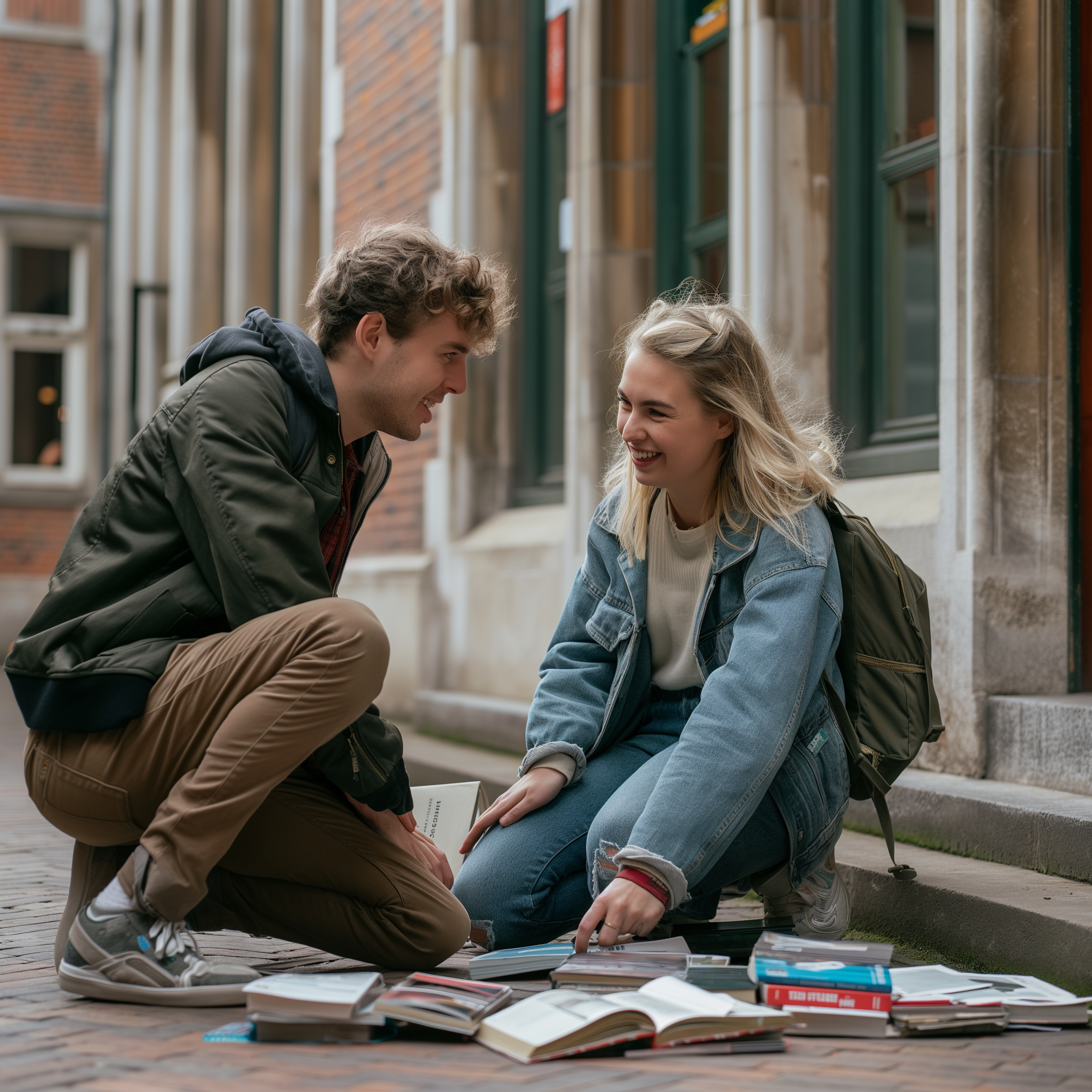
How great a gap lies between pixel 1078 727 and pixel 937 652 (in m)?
0.62

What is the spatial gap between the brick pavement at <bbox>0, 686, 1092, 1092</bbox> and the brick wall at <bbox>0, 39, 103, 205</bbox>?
1508 centimetres

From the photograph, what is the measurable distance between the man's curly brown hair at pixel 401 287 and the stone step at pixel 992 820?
5.69 feet

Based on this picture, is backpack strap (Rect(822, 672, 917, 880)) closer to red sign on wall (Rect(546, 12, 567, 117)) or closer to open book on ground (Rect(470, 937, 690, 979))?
open book on ground (Rect(470, 937, 690, 979))

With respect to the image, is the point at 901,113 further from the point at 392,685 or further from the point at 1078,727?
the point at 392,685

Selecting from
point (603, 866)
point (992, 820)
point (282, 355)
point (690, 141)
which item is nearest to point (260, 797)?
point (603, 866)

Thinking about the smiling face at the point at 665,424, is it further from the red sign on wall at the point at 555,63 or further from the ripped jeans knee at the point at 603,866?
the red sign on wall at the point at 555,63

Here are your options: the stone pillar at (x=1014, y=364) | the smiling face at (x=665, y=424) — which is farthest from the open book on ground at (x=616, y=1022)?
the stone pillar at (x=1014, y=364)

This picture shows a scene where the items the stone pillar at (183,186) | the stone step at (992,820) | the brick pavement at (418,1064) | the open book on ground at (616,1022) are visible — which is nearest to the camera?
the brick pavement at (418,1064)

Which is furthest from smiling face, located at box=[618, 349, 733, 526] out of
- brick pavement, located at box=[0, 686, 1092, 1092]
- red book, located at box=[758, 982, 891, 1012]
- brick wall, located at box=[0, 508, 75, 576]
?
brick wall, located at box=[0, 508, 75, 576]

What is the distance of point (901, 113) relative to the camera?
5301mm

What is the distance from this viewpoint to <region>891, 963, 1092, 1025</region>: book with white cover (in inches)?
104

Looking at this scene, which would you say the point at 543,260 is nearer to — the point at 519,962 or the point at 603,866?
the point at 603,866

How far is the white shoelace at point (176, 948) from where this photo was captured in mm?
2789

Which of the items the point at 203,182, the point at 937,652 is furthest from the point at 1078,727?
the point at 203,182
